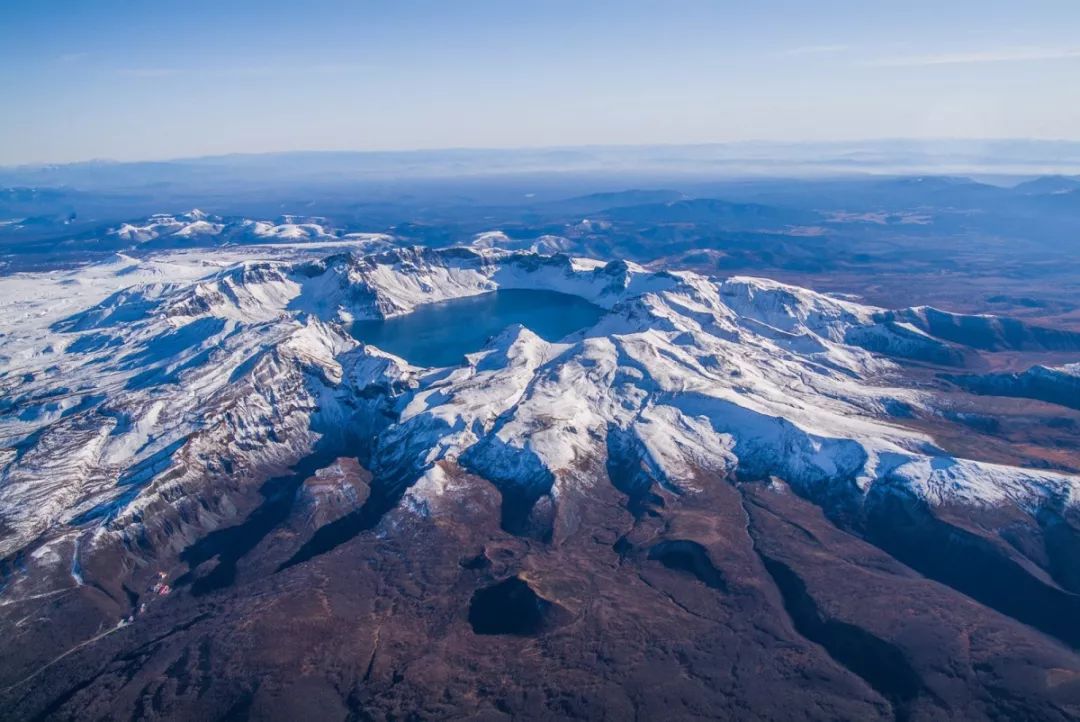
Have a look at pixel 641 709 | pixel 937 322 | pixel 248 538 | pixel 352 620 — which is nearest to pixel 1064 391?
pixel 937 322

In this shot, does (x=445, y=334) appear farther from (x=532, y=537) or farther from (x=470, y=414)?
(x=532, y=537)

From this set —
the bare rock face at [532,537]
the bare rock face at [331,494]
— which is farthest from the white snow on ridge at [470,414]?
the bare rock face at [331,494]

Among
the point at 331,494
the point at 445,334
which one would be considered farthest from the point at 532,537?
the point at 445,334

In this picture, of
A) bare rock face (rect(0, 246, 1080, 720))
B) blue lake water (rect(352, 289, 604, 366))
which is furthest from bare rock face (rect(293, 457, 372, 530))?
blue lake water (rect(352, 289, 604, 366))

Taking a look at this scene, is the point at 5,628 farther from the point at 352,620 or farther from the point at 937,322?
the point at 937,322

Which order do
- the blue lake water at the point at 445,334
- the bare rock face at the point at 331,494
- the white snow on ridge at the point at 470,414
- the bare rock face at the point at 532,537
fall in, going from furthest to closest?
the blue lake water at the point at 445,334, the white snow on ridge at the point at 470,414, the bare rock face at the point at 331,494, the bare rock face at the point at 532,537

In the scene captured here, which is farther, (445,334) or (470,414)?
(445,334)

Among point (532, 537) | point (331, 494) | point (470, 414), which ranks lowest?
point (532, 537)

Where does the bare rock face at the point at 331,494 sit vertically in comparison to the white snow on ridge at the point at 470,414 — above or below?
below

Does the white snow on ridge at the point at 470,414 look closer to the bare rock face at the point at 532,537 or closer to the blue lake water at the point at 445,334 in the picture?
the bare rock face at the point at 532,537
